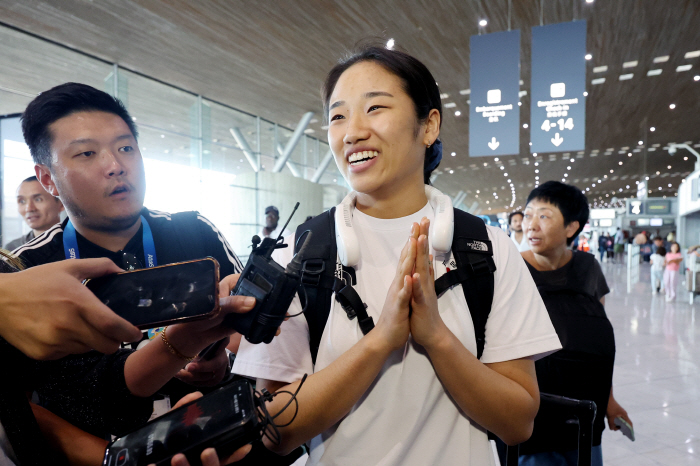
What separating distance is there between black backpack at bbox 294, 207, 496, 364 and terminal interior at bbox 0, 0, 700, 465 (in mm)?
1598

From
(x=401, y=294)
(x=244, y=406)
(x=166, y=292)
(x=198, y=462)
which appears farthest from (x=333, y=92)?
(x=198, y=462)

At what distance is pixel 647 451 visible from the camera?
3.23 metres

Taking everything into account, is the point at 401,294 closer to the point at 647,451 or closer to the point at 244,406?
the point at 244,406

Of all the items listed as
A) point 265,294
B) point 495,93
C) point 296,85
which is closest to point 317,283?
point 265,294

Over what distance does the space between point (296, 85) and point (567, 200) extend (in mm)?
9732

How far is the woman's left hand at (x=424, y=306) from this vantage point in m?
0.96

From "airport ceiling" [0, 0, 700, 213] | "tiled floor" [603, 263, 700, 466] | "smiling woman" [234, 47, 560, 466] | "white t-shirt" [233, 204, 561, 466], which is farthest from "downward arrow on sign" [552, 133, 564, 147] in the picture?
"white t-shirt" [233, 204, 561, 466]

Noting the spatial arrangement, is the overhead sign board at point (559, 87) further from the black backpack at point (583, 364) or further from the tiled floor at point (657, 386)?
the black backpack at point (583, 364)

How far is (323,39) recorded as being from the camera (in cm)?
842

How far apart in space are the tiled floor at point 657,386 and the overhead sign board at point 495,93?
3.49m

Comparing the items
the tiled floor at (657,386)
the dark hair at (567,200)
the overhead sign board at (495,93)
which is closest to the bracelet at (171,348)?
the dark hair at (567,200)

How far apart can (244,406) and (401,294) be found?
0.41 metres

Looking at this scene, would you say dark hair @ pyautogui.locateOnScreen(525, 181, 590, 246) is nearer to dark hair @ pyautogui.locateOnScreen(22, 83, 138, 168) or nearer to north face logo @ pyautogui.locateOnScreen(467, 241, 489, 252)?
north face logo @ pyautogui.locateOnScreen(467, 241, 489, 252)

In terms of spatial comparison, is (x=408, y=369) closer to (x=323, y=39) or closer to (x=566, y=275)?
(x=566, y=275)
